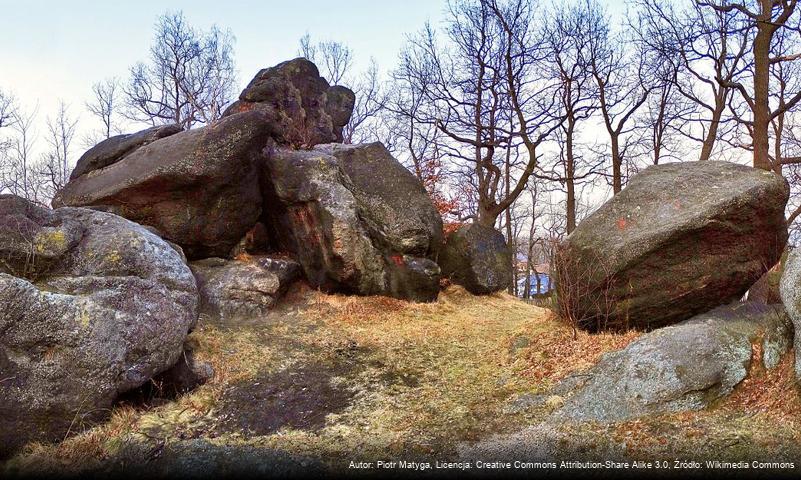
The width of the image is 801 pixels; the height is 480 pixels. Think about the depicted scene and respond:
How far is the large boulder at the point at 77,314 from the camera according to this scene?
18.6 ft

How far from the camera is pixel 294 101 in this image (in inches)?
677

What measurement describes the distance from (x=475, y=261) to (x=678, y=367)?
25.9 ft

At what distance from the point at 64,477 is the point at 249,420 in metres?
1.94

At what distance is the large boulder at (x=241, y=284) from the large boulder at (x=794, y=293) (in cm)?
873

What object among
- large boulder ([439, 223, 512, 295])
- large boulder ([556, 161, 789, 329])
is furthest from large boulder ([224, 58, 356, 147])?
large boulder ([556, 161, 789, 329])

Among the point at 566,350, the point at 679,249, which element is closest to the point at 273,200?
the point at 566,350

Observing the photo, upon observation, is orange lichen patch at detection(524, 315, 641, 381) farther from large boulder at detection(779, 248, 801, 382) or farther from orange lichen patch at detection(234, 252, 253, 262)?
orange lichen patch at detection(234, 252, 253, 262)

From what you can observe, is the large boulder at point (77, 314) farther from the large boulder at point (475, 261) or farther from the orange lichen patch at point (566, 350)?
the large boulder at point (475, 261)

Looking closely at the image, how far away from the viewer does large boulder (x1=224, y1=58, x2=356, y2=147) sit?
15.9 m

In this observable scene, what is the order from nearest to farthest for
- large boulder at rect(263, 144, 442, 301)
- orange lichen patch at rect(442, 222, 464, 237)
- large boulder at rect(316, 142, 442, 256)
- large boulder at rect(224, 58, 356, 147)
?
large boulder at rect(263, 144, 442, 301) → large boulder at rect(316, 142, 442, 256) → orange lichen patch at rect(442, 222, 464, 237) → large boulder at rect(224, 58, 356, 147)

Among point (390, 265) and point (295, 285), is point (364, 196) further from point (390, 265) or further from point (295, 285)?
point (295, 285)

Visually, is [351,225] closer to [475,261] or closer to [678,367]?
[475,261]

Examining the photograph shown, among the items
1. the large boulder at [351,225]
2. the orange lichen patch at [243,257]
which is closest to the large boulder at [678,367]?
the large boulder at [351,225]

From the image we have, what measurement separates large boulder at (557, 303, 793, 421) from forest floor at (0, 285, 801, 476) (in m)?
0.20
